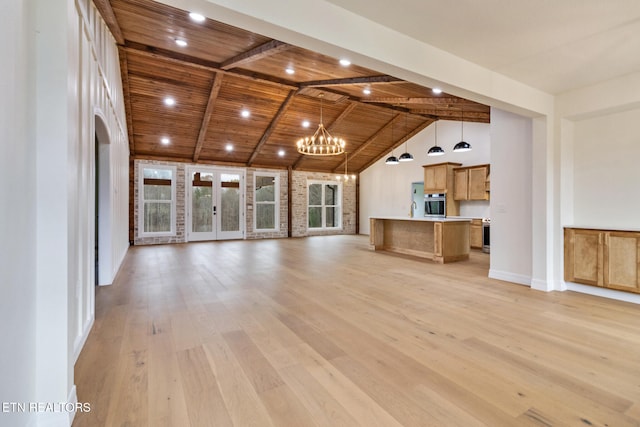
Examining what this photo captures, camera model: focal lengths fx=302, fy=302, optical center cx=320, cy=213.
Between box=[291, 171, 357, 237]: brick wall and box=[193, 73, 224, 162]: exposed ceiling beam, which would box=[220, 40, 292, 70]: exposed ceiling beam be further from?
box=[291, 171, 357, 237]: brick wall

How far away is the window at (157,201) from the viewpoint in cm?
929

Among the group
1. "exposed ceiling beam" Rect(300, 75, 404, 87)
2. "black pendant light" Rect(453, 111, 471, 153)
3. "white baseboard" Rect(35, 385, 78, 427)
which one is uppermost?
"exposed ceiling beam" Rect(300, 75, 404, 87)

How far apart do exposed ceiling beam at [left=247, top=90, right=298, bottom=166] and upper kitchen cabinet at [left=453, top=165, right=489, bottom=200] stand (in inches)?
203

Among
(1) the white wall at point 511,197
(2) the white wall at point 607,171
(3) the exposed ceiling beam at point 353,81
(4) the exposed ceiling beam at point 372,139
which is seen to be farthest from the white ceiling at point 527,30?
(4) the exposed ceiling beam at point 372,139

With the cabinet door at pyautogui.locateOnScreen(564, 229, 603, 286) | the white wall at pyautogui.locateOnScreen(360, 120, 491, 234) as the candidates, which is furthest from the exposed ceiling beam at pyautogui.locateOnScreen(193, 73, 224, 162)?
the cabinet door at pyautogui.locateOnScreen(564, 229, 603, 286)

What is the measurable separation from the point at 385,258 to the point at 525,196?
3.03 m

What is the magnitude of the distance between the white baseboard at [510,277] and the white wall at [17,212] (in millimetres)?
5420

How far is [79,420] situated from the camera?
1636 millimetres

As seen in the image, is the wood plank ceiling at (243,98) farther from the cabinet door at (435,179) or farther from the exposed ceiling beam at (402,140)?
the cabinet door at (435,179)

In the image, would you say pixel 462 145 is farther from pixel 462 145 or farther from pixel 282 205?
pixel 282 205

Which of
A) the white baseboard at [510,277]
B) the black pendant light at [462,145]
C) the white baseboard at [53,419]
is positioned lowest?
the white baseboard at [53,419]

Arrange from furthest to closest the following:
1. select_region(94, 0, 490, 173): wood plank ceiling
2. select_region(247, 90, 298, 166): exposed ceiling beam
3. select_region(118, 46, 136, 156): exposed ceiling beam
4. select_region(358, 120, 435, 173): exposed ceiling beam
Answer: select_region(358, 120, 435, 173): exposed ceiling beam
select_region(247, 90, 298, 166): exposed ceiling beam
select_region(118, 46, 136, 156): exposed ceiling beam
select_region(94, 0, 490, 173): wood plank ceiling

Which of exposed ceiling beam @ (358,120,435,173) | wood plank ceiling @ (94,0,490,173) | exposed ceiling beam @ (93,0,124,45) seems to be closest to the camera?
exposed ceiling beam @ (93,0,124,45)

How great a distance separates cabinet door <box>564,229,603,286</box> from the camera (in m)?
3.92
